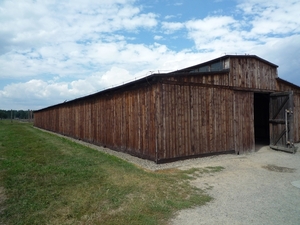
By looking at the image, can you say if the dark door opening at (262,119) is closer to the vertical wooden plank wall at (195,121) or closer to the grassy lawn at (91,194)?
the vertical wooden plank wall at (195,121)

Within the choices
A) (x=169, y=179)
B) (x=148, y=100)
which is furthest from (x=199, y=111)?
(x=169, y=179)

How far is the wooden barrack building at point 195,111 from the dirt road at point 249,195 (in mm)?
1444

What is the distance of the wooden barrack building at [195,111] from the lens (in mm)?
8859

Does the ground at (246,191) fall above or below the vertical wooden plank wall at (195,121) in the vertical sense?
below

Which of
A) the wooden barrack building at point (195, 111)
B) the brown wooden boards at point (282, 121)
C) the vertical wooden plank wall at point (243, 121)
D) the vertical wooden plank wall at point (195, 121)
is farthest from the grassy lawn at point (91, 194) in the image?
the brown wooden boards at point (282, 121)

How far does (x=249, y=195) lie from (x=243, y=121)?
6.70 metres

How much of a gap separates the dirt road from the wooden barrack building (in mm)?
1444

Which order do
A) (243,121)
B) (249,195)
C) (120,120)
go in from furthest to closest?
(120,120), (243,121), (249,195)

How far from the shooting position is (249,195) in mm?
5312

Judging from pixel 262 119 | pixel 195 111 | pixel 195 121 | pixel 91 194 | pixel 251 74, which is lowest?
pixel 91 194

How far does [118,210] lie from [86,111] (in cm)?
1327

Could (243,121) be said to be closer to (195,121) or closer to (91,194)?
(195,121)

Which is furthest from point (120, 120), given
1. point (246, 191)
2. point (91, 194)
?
point (246, 191)

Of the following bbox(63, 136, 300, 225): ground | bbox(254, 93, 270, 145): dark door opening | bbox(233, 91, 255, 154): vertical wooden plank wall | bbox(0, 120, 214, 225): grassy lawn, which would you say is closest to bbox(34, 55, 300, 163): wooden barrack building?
bbox(233, 91, 255, 154): vertical wooden plank wall
